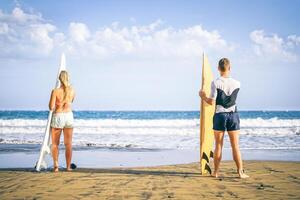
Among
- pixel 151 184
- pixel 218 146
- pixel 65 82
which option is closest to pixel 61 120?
pixel 65 82

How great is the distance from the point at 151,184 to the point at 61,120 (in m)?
2.17

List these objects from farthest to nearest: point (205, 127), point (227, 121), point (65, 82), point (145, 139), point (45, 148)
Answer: point (145, 139) → point (45, 148) → point (65, 82) → point (205, 127) → point (227, 121)

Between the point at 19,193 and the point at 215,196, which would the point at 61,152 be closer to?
the point at 19,193

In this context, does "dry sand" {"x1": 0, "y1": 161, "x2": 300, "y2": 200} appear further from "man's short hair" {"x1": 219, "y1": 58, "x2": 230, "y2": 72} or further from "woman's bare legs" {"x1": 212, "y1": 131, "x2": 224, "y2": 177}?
"man's short hair" {"x1": 219, "y1": 58, "x2": 230, "y2": 72}

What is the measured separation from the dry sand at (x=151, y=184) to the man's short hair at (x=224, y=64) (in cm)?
169

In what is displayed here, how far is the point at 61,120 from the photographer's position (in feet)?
20.0

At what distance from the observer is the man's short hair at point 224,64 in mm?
5258

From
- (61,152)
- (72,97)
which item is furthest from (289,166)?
(61,152)

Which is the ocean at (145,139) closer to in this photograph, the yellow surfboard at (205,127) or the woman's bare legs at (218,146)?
the yellow surfboard at (205,127)

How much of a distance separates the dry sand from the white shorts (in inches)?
32.8

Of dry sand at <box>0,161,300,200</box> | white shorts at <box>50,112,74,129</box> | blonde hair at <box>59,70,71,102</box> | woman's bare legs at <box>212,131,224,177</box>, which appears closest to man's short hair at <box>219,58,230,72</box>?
woman's bare legs at <box>212,131,224,177</box>

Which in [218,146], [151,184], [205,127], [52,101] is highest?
[52,101]

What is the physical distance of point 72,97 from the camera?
6.26m

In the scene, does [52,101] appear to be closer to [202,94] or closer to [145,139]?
[202,94]
